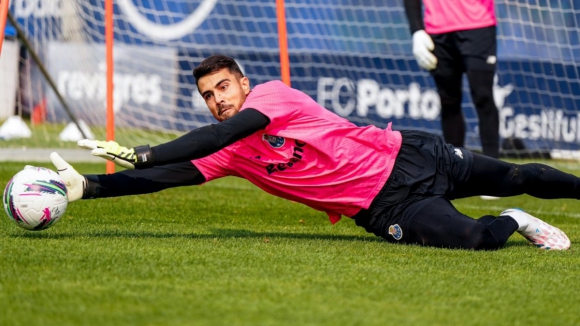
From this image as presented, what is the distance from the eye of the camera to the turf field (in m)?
2.84

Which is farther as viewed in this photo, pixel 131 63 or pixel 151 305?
pixel 131 63

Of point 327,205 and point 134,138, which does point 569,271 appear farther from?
point 134,138

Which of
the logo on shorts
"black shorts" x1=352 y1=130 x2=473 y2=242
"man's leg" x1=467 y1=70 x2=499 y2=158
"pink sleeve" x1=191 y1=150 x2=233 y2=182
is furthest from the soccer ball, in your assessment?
"man's leg" x1=467 y1=70 x2=499 y2=158

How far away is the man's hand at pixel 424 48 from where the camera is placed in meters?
7.20

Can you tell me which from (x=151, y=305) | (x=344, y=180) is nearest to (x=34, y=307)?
(x=151, y=305)

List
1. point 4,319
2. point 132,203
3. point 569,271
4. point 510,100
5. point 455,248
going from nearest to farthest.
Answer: point 4,319 < point 569,271 < point 455,248 < point 132,203 < point 510,100

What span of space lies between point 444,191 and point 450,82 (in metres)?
2.82

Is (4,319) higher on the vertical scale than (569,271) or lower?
higher

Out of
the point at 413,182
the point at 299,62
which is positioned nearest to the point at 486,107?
the point at 413,182

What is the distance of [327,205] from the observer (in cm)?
461

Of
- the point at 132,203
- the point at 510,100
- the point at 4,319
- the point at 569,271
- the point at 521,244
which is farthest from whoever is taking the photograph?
the point at 510,100

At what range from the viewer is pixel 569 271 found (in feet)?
12.8

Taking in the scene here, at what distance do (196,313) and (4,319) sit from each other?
1.81 ft

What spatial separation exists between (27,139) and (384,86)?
4.71 meters
